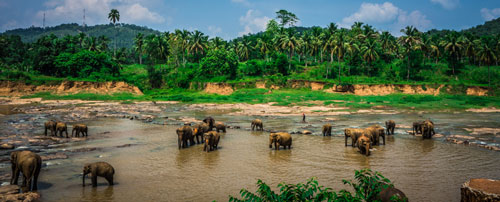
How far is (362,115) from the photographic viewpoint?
40625 mm

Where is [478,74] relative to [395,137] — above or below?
above

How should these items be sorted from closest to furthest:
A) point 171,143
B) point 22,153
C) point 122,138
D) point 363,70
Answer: point 22,153
point 171,143
point 122,138
point 363,70

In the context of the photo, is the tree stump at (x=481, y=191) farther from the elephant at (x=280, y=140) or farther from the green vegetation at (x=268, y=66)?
the green vegetation at (x=268, y=66)

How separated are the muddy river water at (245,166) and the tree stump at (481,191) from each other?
250 centimetres

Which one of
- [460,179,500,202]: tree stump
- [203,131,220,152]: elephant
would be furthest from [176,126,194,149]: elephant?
[460,179,500,202]: tree stump

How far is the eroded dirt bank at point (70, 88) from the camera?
62.0m

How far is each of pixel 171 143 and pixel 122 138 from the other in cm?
452

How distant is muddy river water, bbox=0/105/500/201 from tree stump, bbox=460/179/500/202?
2496mm

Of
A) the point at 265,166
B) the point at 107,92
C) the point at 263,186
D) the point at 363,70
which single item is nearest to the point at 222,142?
the point at 265,166

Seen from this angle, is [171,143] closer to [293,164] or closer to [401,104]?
[293,164]

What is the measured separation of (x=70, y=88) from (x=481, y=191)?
7174cm

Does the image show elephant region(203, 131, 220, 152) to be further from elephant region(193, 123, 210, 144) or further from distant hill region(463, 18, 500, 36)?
distant hill region(463, 18, 500, 36)

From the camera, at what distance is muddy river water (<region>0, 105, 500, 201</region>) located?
12.9 metres

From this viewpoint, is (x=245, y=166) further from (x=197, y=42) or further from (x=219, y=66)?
(x=197, y=42)
